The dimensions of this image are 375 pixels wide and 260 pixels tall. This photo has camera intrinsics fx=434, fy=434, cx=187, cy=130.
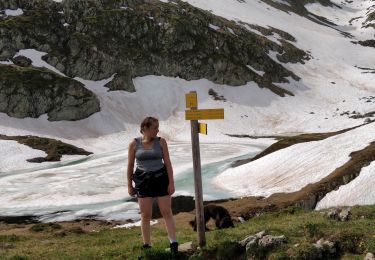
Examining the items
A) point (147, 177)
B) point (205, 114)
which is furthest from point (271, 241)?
point (205, 114)

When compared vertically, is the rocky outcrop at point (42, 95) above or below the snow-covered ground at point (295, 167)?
above

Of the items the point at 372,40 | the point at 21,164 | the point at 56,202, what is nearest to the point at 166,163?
the point at 56,202

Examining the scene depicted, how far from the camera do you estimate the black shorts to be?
11.1m

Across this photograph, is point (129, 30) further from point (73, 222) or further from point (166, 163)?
point (166, 163)

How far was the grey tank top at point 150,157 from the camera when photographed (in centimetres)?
1113

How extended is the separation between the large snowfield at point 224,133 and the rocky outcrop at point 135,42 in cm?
338

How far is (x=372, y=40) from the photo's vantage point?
627 feet

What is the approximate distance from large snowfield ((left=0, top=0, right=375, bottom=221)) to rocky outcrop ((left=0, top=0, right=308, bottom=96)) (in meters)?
3.38

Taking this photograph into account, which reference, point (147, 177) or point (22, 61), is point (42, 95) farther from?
point (147, 177)

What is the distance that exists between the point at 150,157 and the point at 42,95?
88.6m

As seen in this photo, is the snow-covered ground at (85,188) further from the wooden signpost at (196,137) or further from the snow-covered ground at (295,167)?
the wooden signpost at (196,137)

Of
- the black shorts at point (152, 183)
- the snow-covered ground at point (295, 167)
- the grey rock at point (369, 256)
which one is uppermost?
the black shorts at point (152, 183)

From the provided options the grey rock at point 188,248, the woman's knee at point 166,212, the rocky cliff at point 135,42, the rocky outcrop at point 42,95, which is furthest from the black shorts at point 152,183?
the rocky cliff at point 135,42

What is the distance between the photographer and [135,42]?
404ft
